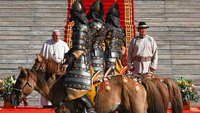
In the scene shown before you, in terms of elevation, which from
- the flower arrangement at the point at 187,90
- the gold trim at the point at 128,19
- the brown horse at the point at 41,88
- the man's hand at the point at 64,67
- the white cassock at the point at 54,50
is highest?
the gold trim at the point at 128,19

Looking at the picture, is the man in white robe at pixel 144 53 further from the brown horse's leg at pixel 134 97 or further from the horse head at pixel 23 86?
the horse head at pixel 23 86

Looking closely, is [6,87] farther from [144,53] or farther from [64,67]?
[64,67]

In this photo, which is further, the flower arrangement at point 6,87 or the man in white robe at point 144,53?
the flower arrangement at point 6,87

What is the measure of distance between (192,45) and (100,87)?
9.70m

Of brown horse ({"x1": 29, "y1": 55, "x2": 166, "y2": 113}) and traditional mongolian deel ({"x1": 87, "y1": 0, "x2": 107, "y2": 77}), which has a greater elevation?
traditional mongolian deel ({"x1": 87, "y1": 0, "x2": 107, "y2": 77})

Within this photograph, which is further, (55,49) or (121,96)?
(55,49)

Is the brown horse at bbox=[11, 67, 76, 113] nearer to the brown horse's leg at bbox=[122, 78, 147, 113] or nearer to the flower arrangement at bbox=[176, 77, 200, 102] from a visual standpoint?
the brown horse's leg at bbox=[122, 78, 147, 113]

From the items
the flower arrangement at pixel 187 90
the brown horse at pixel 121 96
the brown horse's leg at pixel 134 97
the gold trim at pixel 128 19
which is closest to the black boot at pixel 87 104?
the brown horse at pixel 121 96

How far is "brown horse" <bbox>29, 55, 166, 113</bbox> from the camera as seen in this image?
336 inches

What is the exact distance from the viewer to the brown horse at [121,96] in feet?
28.0

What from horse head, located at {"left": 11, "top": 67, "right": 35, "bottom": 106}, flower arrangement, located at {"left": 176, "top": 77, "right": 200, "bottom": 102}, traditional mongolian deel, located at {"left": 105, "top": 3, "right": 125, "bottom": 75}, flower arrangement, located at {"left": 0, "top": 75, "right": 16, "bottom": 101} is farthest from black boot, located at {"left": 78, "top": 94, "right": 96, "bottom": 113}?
flower arrangement, located at {"left": 176, "top": 77, "right": 200, "bottom": 102}

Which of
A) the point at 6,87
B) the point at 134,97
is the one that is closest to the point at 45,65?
the point at 134,97

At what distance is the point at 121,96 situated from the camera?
8.61m

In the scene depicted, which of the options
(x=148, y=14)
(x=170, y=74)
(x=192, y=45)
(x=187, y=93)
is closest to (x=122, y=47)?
(x=187, y=93)
